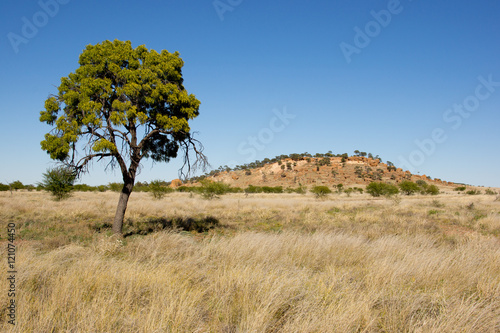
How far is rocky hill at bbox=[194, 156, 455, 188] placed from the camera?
89938mm

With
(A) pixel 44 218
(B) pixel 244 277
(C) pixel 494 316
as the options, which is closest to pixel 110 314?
(B) pixel 244 277

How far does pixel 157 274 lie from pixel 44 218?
1516 cm

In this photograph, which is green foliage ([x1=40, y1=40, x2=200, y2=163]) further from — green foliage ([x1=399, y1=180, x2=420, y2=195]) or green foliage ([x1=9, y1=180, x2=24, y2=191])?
green foliage ([x1=9, y1=180, x2=24, y2=191])

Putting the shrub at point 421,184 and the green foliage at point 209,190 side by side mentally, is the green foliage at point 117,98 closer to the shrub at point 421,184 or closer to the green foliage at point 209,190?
the green foliage at point 209,190

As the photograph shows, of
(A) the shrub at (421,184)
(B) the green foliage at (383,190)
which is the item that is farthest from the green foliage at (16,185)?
(A) the shrub at (421,184)

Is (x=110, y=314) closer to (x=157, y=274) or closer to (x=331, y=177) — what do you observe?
Answer: (x=157, y=274)

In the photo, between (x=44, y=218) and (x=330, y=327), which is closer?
(x=330, y=327)

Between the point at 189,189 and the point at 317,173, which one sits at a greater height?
the point at 317,173

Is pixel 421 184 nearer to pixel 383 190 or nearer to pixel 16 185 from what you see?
pixel 383 190

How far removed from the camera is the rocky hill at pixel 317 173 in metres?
89.9

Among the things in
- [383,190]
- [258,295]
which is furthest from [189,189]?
[258,295]

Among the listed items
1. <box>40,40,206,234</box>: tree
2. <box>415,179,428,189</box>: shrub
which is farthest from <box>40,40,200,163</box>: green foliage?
<box>415,179,428,189</box>: shrub

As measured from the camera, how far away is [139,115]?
30.1ft

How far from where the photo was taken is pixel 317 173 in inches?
3883
